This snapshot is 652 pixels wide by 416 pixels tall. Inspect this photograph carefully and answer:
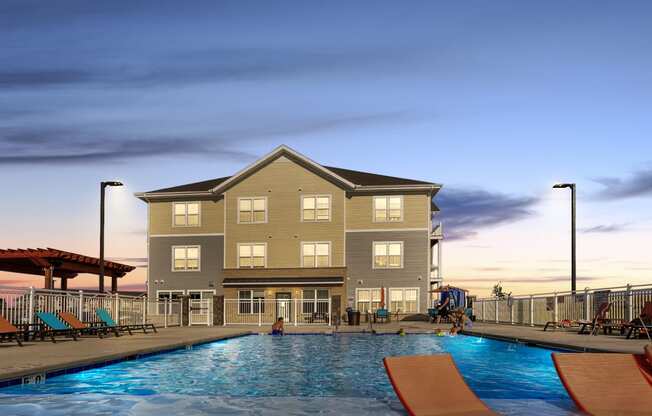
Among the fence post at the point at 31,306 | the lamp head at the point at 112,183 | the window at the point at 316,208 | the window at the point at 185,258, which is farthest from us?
the window at the point at 185,258

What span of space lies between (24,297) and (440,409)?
53.5 feet

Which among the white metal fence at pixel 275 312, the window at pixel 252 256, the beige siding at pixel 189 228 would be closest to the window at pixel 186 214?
the beige siding at pixel 189 228

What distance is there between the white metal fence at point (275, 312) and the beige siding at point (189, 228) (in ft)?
16.7

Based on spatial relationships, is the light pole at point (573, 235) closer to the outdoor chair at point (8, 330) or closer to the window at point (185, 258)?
the outdoor chair at point (8, 330)

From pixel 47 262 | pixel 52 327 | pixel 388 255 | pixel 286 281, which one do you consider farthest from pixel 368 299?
pixel 52 327

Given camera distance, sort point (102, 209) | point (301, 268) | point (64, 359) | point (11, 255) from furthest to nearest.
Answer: point (301, 268) < point (11, 255) < point (102, 209) < point (64, 359)

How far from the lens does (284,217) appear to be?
4419cm

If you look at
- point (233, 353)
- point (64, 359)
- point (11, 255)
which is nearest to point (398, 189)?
point (11, 255)

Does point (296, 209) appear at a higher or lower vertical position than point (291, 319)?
higher

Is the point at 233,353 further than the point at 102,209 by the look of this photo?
No

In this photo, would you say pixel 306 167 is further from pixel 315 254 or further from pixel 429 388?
pixel 429 388

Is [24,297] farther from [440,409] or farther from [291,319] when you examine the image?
[291,319]

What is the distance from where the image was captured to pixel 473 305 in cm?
4622

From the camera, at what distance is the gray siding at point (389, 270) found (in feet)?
140
